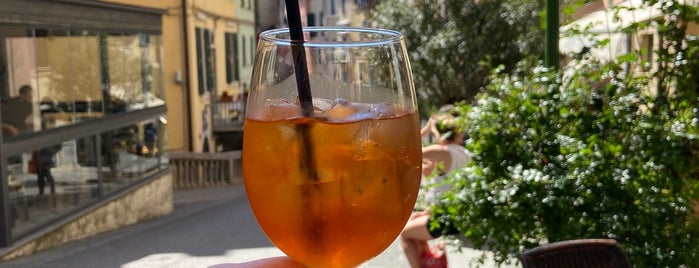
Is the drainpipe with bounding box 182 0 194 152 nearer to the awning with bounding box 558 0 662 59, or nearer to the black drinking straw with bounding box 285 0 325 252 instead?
the awning with bounding box 558 0 662 59

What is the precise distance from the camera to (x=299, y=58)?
133cm

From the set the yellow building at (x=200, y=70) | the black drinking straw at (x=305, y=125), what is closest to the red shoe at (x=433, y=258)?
the black drinking straw at (x=305, y=125)

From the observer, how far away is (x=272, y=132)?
4.45 ft

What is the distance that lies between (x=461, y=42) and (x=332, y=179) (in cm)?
1056

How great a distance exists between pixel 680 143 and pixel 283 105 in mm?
2819

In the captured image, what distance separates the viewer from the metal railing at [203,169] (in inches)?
748

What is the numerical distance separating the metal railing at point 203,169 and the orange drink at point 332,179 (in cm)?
1758

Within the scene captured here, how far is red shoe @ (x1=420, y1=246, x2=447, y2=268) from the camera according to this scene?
541cm

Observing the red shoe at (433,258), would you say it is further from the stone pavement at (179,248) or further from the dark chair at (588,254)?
the dark chair at (588,254)

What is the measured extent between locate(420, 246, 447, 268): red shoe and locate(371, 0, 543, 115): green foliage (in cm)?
589

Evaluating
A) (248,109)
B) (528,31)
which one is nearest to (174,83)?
(528,31)

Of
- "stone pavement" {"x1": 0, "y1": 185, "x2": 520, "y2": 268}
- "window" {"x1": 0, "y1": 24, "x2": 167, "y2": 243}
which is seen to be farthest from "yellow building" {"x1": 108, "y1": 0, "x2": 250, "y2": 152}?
"stone pavement" {"x1": 0, "y1": 185, "x2": 520, "y2": 268}

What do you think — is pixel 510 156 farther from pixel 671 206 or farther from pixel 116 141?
pixel 116 141

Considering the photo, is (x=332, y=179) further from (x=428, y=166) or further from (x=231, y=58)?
(x=231, y=58)
